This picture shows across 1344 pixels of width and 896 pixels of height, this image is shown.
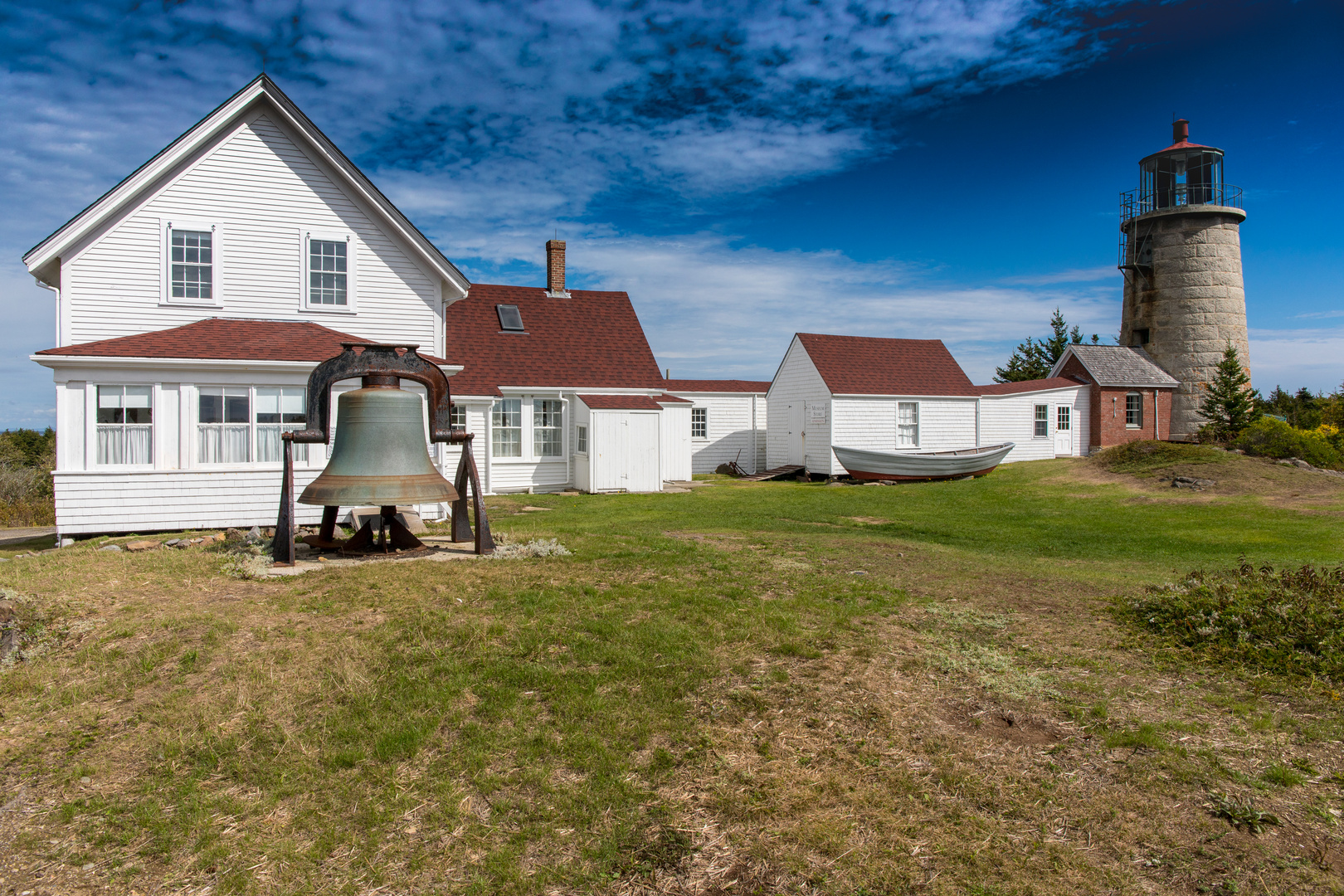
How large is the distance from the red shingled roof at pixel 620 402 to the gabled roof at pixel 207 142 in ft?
19.8

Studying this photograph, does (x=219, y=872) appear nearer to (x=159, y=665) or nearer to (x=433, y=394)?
(x=159, y=665)

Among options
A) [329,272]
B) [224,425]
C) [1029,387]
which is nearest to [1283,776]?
[224,425]

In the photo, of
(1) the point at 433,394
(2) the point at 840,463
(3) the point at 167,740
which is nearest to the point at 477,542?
(1) the point at 433,394

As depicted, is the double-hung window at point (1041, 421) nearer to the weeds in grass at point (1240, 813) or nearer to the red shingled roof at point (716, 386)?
the red shingled roof at point (716, 386)

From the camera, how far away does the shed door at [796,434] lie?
91.2 ft

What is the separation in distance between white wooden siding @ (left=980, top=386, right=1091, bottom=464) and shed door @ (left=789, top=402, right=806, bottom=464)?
7.35m

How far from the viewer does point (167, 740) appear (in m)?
Answer: 4.64

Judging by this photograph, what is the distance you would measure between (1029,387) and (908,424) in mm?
6670

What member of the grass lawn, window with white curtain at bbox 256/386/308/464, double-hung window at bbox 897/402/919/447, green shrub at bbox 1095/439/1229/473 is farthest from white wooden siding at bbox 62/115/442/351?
green shrub at bbox 1095/439/1229/473

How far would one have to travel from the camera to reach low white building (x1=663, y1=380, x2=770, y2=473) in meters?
29.8

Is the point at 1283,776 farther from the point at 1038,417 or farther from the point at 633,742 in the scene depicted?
the point at 1038,417

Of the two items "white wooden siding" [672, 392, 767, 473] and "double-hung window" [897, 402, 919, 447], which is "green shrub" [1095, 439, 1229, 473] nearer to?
"double-hung window" [897, 402, 919, 447]

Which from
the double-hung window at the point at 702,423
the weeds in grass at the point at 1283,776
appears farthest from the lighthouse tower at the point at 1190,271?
the weeds in grass at the point at 1283,776

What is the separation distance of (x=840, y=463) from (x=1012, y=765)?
848 inches
